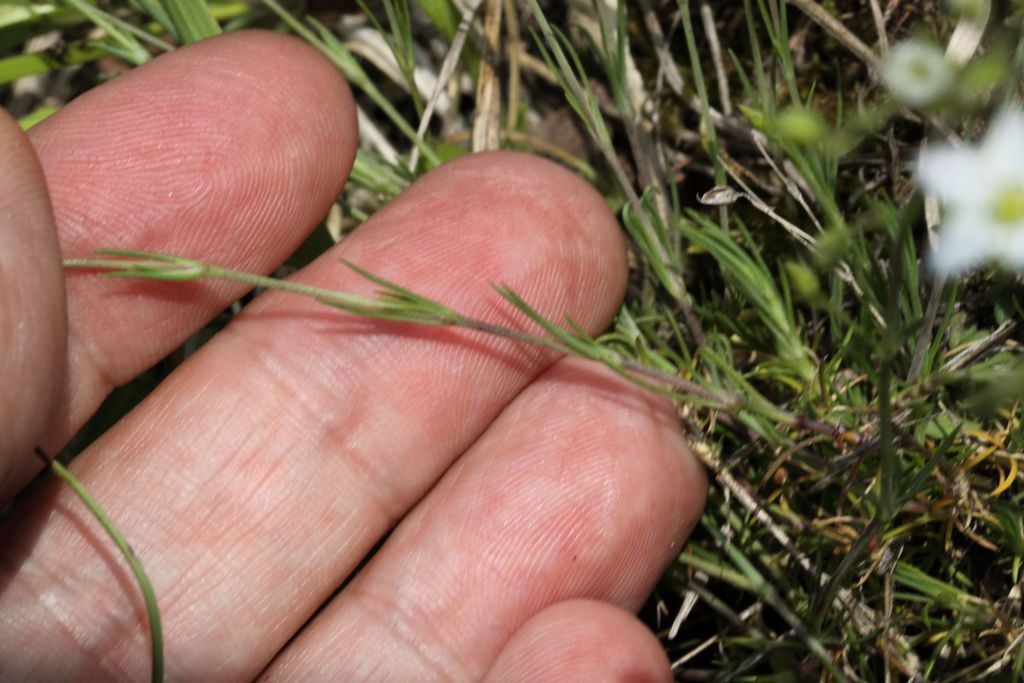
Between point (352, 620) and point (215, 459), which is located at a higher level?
point (215, 459)

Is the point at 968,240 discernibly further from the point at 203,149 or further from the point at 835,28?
the point at 203,149

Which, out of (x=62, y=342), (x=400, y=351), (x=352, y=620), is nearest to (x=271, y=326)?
(x=400, y=351)

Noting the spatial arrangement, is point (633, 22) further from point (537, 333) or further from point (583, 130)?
point (537, 333)

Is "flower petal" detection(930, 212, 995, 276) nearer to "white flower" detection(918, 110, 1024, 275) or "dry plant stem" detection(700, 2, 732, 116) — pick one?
"white flower" detection(918, 110, 1024, 275)

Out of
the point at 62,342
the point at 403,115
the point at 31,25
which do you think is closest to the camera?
the point at 62,342

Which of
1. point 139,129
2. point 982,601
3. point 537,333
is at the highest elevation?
point 139,129

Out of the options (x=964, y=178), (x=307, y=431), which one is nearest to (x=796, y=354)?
(x=964, y=178)

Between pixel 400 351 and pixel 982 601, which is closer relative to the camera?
pixel 982 601

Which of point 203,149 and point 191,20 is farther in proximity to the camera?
point 191,20

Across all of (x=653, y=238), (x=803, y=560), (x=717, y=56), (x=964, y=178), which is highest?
(x=964, y=178)
